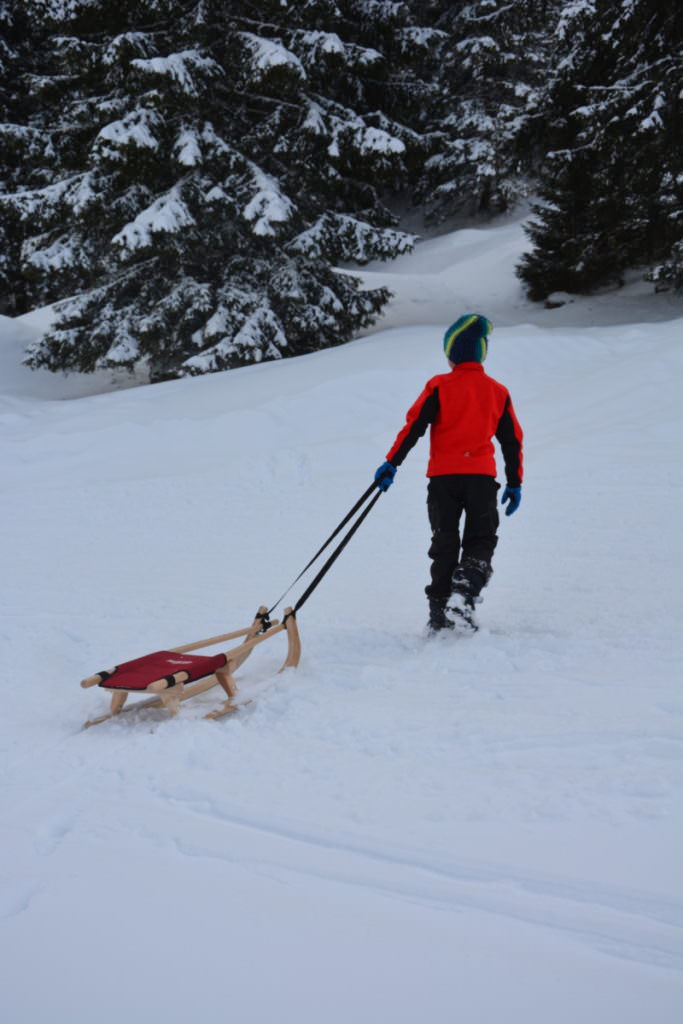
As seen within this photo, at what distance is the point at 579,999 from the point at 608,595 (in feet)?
9.79

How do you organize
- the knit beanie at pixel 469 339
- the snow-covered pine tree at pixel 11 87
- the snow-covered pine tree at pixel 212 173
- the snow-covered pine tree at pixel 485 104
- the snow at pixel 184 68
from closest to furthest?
the knit beanie at pixel 469 339 < the snow at pixel 184 68 < the snow-covered pine tree at pixel 212 173 < the snow-covered pine tree at pixel 485 104 < the snow-covered pine tree at pixel 11 87

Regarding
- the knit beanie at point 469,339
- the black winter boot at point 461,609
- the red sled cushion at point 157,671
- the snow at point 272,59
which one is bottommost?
the black winter boot at point 461,609

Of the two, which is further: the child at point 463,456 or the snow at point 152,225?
the snow at point 152,225

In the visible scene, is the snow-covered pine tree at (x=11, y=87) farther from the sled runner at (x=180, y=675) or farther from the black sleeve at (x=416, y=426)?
the sled runner at (x=180, y=675)

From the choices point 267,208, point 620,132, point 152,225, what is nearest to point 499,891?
point 267,208

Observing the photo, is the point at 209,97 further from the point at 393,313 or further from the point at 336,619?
the point at 336,619

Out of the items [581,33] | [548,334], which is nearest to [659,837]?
[548,334]

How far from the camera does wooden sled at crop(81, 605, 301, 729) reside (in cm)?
302

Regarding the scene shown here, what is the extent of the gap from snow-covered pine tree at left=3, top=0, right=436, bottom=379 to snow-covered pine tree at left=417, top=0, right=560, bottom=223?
79.7 inches

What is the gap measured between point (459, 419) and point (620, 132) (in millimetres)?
8745

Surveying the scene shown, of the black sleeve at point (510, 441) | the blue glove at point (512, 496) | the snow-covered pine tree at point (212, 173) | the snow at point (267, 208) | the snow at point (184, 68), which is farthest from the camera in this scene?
the snow-covered pine tree at point (212, 173)

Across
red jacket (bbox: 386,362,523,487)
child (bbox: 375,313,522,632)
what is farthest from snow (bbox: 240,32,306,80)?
red jacket (bbox: 386,362,523,487)

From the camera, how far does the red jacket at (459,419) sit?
367cm

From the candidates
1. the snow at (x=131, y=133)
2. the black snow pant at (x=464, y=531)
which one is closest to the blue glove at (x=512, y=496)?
the black snow pant at (x=464, y=531)
